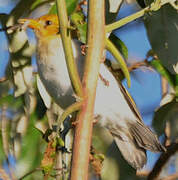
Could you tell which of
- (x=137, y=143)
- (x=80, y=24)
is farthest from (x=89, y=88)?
(x=137, y=143)

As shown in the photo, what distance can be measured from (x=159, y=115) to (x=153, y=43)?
49cm

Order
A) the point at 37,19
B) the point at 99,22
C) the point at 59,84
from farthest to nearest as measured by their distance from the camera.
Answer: the point at 37,19, the point at 59,84, the point at 99,22

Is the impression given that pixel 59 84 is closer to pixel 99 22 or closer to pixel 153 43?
pixel 153 43

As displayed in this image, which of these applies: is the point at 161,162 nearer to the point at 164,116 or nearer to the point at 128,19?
the point at 164,116

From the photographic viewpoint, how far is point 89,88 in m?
0.95

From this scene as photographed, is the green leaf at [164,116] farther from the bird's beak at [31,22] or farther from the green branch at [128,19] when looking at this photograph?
the green branch at [128,19]

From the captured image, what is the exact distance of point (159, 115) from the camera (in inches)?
78.5

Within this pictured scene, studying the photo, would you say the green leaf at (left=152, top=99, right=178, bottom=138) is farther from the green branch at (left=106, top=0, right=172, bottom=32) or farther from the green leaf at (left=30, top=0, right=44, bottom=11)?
the green branch at (left=106, top=0, right=172, bottom=32)

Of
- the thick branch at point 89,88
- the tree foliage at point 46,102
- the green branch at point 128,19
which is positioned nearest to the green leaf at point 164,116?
the tree foliage at point 46,102

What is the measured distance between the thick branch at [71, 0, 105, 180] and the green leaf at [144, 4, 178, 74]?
0.61 metres

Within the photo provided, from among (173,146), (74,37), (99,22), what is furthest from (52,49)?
(99,22)

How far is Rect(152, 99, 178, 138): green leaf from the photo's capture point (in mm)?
1983

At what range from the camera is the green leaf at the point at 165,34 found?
1.54 m

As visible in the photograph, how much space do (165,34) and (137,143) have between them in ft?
2.22
